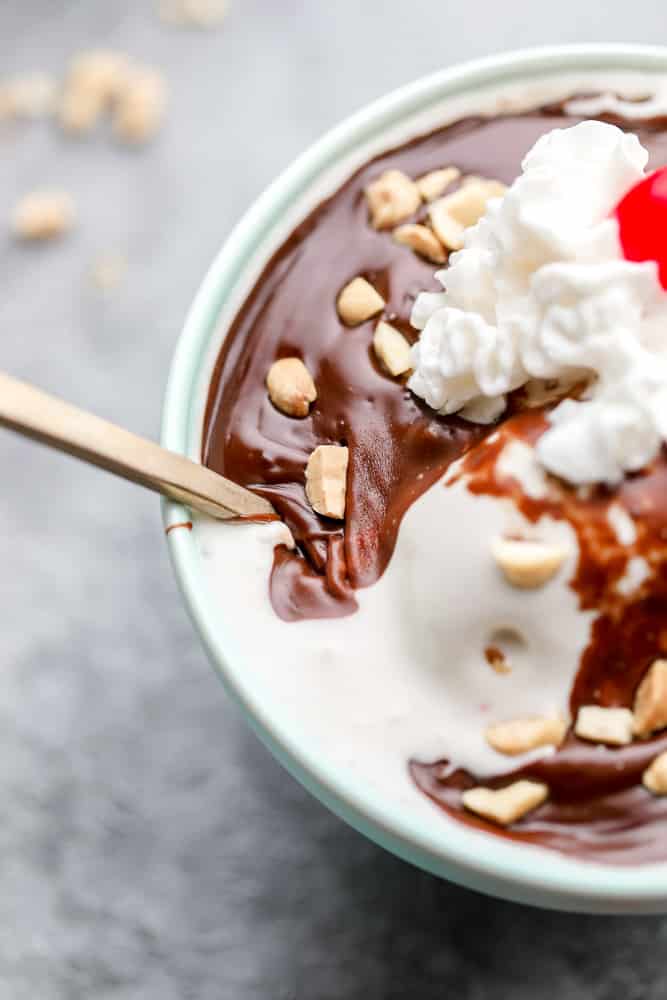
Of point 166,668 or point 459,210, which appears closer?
point 459,210

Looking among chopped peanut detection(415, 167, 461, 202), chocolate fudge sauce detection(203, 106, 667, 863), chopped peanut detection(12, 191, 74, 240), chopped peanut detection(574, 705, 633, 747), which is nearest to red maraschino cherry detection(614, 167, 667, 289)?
chocolate fudge sauce detection(203, 106, 667, 863)

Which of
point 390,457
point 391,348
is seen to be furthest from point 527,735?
point 391,348

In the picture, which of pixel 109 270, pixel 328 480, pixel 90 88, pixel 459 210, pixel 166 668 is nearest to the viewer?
pixel 328 480

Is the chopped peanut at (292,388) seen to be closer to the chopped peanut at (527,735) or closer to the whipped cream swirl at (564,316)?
the whipped cream swirl at (564,316)

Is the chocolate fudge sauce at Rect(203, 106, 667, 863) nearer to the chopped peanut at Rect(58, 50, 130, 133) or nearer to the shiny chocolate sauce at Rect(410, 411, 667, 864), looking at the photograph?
the shiny chocolate sauce at Rect(410, 411, 667, 864)

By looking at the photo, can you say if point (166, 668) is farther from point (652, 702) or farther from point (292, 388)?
point (652, 702)

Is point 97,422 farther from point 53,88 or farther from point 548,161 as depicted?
point 53,88

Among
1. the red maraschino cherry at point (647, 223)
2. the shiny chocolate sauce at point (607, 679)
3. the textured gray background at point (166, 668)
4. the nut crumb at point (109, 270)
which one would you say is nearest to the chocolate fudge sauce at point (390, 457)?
the shiny chocolate sauce at point (607, 679)
